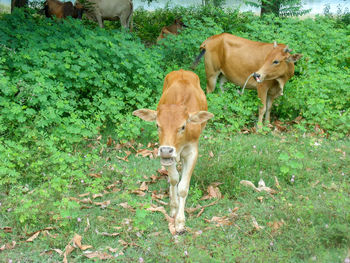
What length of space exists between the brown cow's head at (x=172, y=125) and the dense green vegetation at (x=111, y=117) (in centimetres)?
72

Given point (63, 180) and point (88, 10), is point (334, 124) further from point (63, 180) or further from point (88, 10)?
point (88, 10)

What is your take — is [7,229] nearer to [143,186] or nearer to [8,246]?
[8,246]

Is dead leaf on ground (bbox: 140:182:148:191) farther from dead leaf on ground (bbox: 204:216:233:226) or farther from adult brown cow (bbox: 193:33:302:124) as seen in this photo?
adult brown cow (bbox: 193:33:302:124)

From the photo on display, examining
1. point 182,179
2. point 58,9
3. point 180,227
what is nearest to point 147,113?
point 182,179

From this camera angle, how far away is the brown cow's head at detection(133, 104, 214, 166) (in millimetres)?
4035

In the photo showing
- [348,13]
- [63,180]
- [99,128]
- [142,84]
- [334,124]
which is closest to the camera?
[63,180]

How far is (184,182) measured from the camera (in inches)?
182

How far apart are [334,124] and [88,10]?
324 inches

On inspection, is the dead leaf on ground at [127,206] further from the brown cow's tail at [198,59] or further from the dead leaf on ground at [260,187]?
the brown cow's tail at [198,59]

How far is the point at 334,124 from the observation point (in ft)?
23.5

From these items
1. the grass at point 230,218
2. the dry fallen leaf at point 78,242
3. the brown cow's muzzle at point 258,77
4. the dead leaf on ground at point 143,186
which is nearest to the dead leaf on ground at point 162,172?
the grass at point 230,218

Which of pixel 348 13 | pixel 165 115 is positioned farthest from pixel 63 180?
pixel 348 13

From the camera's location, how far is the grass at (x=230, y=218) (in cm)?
380

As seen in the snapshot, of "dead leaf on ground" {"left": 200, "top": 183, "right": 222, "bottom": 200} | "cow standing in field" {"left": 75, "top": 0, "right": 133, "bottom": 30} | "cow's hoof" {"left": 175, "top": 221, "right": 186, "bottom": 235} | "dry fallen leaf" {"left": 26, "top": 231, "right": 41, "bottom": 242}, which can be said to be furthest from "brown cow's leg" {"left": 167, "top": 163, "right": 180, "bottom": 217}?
"cow standing in field" {"left": 75, "top": 0, "right": 133, "bottom": 30}
